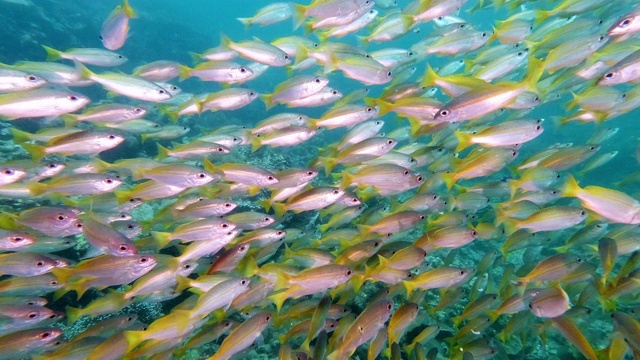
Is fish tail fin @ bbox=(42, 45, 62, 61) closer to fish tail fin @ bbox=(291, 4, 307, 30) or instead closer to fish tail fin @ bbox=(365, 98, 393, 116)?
fish tail fin @ bbox=(291, 4, 307, 30)

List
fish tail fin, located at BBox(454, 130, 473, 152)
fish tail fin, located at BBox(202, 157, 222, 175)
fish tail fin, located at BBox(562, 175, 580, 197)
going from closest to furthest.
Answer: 1. fish tail fin, located at BBox(562, 175, 580, 197)
2. fish tail fin, located at BBox(202, 157, 222, 175)
3. fish tail fin, located at BBox(454, 130, 473, 152)

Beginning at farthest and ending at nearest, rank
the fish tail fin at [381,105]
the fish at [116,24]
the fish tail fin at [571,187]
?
the fish at [116,24]
the fish tail fin at [381,105]
the fish tail fin at [571,187]

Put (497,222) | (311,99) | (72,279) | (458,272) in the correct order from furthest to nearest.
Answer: (311,99), (497,222), (458,272), (72,279)

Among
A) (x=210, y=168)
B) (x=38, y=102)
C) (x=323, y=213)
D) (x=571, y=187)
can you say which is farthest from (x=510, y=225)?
(x=38, y=102)

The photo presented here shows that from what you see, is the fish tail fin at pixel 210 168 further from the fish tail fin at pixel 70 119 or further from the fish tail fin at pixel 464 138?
the fish tail fin at pixel 464 138

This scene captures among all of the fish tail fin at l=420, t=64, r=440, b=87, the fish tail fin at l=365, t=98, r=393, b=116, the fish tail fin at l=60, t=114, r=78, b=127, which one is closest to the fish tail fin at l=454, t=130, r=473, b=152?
the fish tail fin at l=420, t=64, r=440, b=87

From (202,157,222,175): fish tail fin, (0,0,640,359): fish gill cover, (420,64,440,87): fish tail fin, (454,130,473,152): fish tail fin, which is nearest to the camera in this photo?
(0,0,640,359): fish gill cover

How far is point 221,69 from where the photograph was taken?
5590mm

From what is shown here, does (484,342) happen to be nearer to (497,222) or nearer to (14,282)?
(497,222)

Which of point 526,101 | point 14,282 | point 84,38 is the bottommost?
point 526,101

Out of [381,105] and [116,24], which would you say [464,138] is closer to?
[381,105]

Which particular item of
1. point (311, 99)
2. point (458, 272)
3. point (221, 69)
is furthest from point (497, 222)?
point (221, 69)

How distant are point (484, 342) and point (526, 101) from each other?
2853mm

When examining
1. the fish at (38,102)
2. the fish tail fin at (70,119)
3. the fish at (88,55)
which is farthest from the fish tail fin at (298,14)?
the fish tail fin at (70,119)
